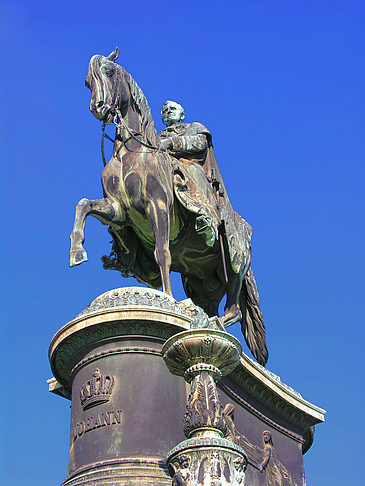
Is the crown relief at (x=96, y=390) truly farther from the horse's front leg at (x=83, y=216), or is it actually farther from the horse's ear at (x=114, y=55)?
the horse's ear at (x=114, y=55)

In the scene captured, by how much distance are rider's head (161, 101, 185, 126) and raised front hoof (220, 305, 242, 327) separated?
3170mm

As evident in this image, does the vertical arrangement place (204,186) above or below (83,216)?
above

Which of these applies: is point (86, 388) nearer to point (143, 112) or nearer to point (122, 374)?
point (122, 374)

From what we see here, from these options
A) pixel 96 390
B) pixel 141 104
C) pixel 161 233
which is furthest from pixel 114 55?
pixel 96 390

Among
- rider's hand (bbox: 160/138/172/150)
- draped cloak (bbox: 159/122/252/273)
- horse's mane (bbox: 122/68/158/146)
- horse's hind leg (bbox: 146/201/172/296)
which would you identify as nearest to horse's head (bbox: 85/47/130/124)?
horse's mane (bbox: 122/68/158/146)

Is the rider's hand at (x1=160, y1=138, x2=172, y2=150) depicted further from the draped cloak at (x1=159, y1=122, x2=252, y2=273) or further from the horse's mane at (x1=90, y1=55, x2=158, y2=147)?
the horse's mane at (x1=90, y1=55, x2=158, y2=147)

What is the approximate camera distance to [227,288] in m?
12.2

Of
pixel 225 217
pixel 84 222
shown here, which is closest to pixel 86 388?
pixel 84 222

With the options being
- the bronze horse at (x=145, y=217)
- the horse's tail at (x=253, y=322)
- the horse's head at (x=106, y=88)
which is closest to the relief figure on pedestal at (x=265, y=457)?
the bronze horse at (x=145, y=217)

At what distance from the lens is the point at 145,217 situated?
10992mm

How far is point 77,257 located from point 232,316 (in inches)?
119

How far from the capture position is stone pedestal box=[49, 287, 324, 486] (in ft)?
26.0

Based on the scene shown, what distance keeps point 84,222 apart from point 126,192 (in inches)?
33.6

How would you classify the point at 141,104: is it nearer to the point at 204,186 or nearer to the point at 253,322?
the point at 204,186
